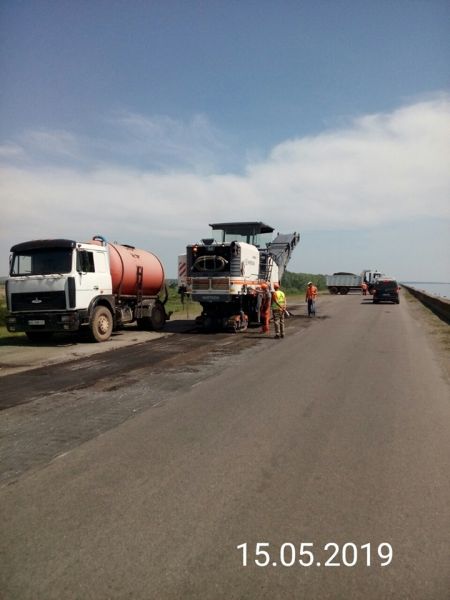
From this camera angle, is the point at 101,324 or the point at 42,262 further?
the point at 101,324

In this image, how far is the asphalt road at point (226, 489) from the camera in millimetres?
2939

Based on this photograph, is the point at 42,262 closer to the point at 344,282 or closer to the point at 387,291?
the point at 387,291

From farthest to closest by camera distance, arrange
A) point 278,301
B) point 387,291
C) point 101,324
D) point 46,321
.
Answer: point 387,291 → point 278,301 → point 101,324 → point 46,321

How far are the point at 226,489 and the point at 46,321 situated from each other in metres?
9.91

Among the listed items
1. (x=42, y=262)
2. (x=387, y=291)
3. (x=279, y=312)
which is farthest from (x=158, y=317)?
(x=387, y=291)

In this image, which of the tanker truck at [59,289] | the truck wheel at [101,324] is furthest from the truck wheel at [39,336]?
the truck wheel at [101,324]

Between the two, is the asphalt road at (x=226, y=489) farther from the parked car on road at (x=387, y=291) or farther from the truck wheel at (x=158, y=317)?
the parked car on road at (x=387, y=291)

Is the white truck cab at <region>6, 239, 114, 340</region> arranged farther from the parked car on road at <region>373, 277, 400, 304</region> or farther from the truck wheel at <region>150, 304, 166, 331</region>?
the parked car on road at <region>373, 277, 400, 304</region>

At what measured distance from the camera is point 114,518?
360cm

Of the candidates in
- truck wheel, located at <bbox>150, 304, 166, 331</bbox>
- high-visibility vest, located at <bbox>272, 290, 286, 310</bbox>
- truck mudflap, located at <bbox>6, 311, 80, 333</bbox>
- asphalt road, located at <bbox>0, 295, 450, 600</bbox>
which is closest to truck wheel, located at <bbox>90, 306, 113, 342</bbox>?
truck mudflap, located at <bbox>6, 311, 80, 333</bbox>

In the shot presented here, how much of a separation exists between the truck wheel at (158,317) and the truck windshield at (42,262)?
427cm

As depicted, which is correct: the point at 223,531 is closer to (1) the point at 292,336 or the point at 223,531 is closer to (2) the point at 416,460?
(2) the point at 416,460

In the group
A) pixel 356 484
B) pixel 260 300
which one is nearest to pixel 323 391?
pixel 356 484

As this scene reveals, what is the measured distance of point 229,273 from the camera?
15.7 metres
